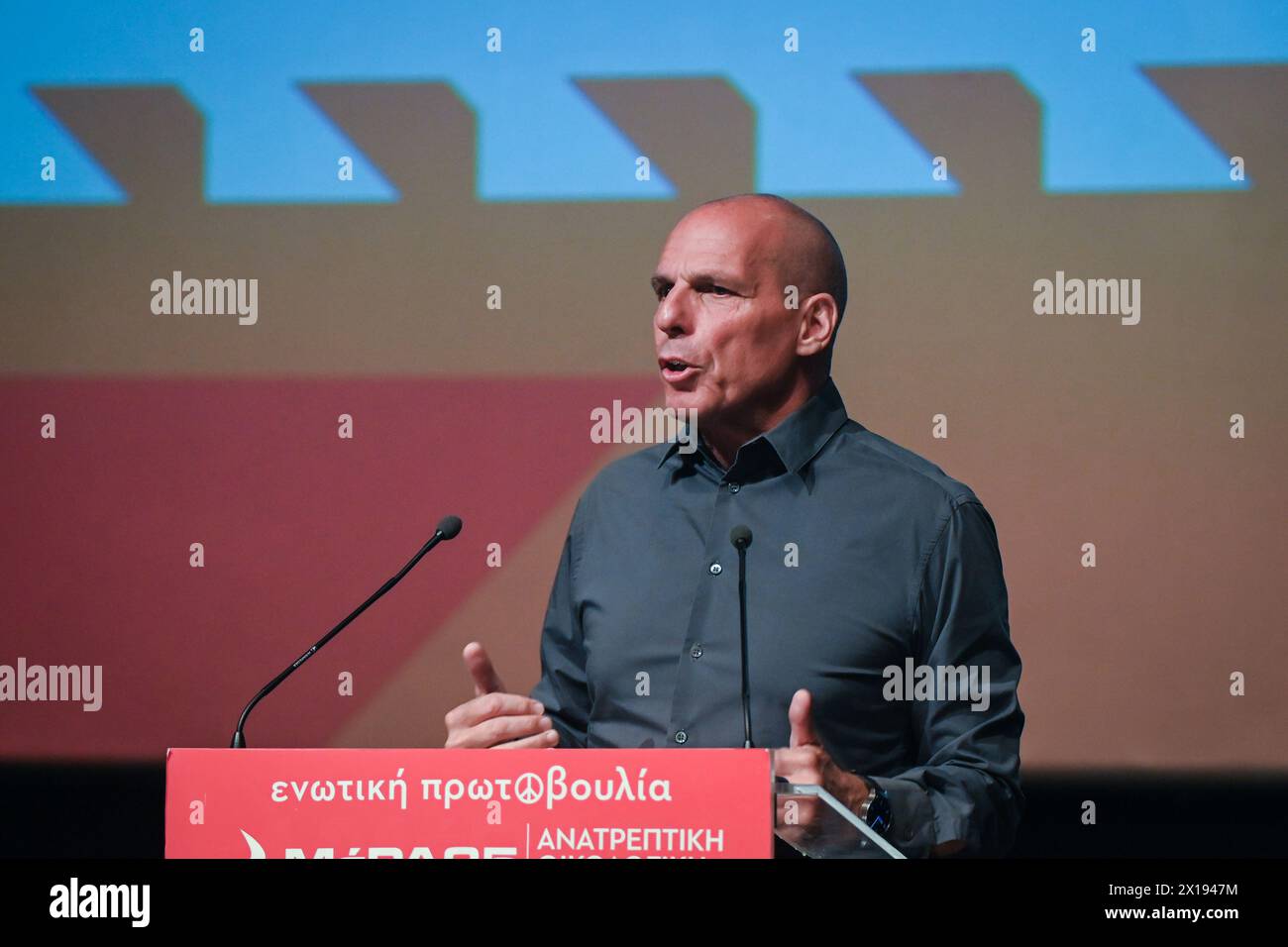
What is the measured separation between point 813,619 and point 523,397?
1216 millimetres

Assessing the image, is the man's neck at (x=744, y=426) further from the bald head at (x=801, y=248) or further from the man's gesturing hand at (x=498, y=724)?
the man's gesturing hand at (x=498, y=724)

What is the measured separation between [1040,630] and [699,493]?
1.06 metres

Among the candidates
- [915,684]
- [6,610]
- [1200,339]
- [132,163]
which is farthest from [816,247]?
[6,610]

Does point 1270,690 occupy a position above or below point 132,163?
below

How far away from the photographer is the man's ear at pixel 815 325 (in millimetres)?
2943

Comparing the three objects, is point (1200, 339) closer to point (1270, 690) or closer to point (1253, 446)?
point (1253, 446)

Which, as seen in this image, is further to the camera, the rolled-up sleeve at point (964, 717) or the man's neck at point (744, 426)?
the man's neck at point (744, 426)

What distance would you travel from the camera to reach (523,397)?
364 cm

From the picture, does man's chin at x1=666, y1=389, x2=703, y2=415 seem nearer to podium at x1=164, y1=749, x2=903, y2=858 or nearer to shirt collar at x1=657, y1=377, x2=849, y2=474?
shirt collar at x1=657, y1=377, x2=849, y2=474

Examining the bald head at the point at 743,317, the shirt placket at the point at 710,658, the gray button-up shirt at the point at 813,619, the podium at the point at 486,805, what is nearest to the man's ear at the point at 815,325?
the bald head at the point at 743,317

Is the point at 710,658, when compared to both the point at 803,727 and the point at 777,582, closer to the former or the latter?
the point at 777,582

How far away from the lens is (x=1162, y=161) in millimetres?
3521

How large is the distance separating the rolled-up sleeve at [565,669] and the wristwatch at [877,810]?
2.44 ft
